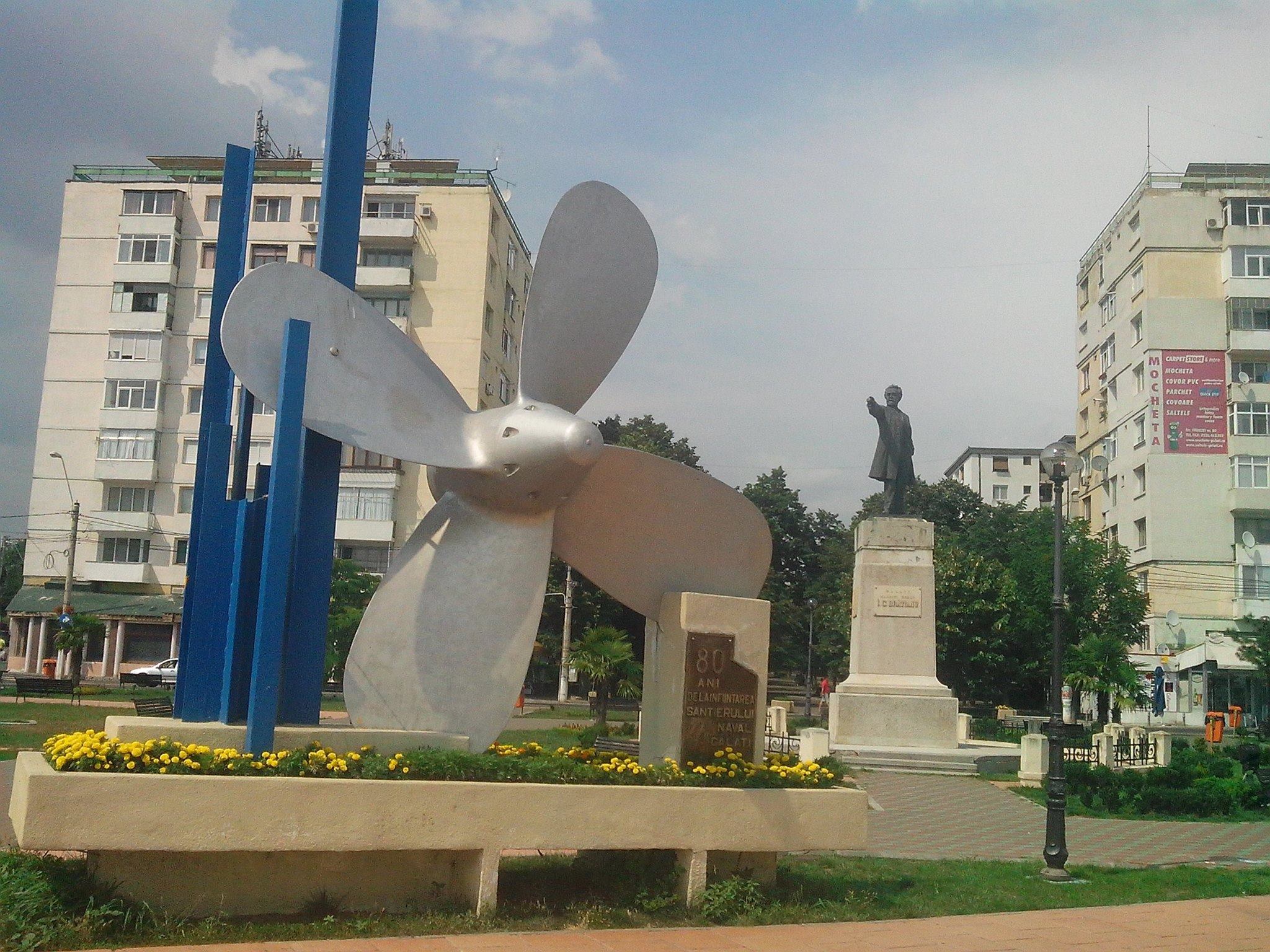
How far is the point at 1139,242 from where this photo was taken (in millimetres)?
49375

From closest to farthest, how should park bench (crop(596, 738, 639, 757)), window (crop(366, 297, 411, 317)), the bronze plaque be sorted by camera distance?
1. the bronze plaque
2. park bench (crop(596, 738, 639, 757))
3. window (crop(366, 297, 411, 317))

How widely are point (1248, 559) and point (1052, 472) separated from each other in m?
37.8

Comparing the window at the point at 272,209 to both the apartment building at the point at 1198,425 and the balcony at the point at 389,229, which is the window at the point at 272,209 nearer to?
the balcony at the point at 389,229

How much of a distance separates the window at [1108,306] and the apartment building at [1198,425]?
206 cm

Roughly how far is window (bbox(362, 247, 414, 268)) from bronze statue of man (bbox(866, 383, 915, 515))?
1090 inches

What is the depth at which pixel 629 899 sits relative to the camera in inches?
339

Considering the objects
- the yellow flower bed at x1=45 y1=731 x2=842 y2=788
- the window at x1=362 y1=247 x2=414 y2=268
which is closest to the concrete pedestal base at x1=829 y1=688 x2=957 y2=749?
the yellow flower bed at x1=45 y1=731 x2=842 y2=788

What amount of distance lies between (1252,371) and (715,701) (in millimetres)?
44885

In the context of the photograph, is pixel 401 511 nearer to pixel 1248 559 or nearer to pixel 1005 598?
pixel 1005 598

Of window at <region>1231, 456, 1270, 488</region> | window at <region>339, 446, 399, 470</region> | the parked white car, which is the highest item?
window at <region>1231, 456, 1270, 488</region>

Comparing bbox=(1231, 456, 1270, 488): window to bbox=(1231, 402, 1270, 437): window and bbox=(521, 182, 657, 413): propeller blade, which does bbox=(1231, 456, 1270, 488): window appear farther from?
bbox=(521, 182, 657, 413): propeller blade

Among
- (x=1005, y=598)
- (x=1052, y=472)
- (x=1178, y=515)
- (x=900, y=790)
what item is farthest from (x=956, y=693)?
(x=1052, y=472)

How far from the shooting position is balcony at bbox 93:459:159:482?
4606 cm

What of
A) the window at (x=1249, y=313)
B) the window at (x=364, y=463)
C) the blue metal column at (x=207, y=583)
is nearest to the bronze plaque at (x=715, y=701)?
the blue metal column at (x=207, y=583)
